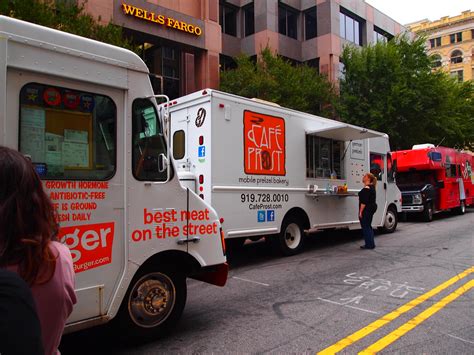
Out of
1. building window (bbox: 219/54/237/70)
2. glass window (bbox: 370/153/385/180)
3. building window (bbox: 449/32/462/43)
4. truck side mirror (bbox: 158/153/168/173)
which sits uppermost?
building window (bbox: 449/32/462/43)

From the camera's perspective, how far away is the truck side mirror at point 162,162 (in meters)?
4.05

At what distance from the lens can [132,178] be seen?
3883 millimetres

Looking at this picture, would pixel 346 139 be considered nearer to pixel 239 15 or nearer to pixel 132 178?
pixel 132 178

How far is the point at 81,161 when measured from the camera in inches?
141

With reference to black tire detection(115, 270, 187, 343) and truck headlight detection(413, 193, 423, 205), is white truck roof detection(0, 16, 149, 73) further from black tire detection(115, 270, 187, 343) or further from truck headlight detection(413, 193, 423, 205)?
truck headlight detection(413, 193, 423, 205)

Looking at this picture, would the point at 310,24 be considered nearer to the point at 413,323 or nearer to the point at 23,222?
the point at 413,323

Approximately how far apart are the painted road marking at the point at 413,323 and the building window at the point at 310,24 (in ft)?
93.4

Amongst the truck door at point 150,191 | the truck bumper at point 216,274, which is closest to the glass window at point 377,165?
the truck bumper at point 216,274

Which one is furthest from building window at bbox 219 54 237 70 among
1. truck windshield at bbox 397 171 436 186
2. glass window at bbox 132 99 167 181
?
glass window at bbox 132 99 167 181

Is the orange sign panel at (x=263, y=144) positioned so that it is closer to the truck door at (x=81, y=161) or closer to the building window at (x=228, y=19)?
the truck door at (x=81, y=161)

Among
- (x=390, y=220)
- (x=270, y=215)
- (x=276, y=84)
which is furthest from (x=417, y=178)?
(x=270, y=215)

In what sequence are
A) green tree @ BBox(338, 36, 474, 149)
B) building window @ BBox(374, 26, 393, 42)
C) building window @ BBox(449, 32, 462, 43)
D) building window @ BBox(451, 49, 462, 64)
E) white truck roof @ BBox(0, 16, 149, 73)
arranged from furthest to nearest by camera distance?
building window @ BBox(449, 32, 462, 43)
building window @ BBox(451, 49, 462, 64)
building window @ BBox(374, 26, 393, 42)
green tree @ BBox(338, 36, 474, 149)
white truck roof @ BBox(0, 16, 149, 73)

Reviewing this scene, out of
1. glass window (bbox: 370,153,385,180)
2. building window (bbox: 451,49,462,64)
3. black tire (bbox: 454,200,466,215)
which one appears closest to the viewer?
glass window (bbox: 370,153,385,180)

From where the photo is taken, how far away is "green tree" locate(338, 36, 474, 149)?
811 inches
